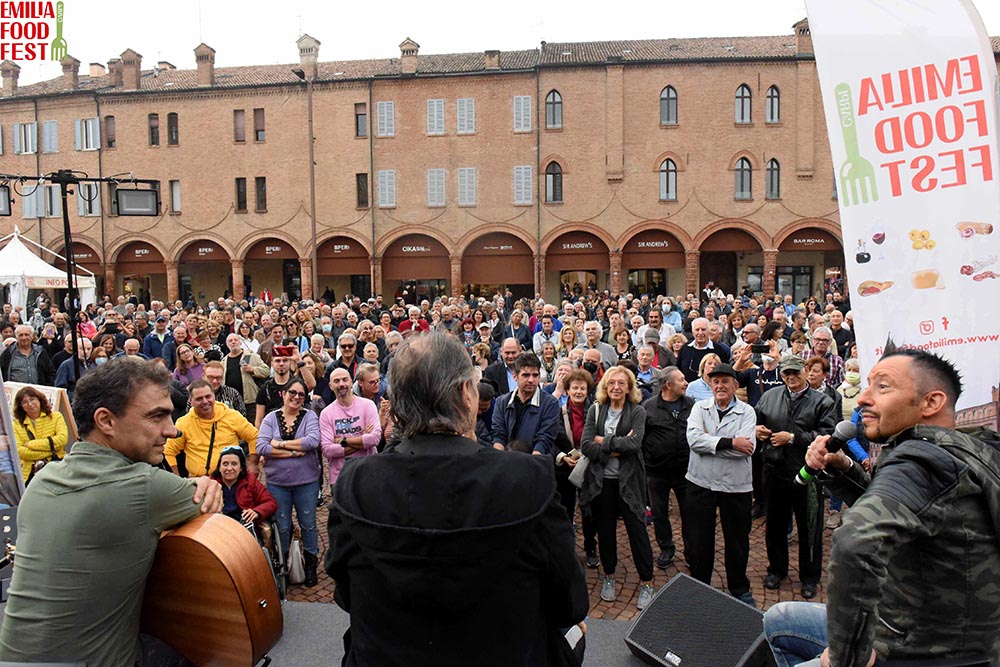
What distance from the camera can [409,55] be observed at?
105ft

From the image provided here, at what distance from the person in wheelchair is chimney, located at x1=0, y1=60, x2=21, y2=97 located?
4102cm

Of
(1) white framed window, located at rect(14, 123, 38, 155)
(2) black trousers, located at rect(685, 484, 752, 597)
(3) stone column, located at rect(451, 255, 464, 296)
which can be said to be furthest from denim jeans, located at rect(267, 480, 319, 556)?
(1) white framed window, located at rect(14, 123, 38, 155)

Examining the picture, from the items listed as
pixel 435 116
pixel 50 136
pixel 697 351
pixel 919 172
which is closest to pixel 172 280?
pixel 50 136

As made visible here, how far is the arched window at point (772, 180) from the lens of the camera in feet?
99.1

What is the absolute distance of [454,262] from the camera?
1256 inches

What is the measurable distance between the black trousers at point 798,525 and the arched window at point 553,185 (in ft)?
87.1

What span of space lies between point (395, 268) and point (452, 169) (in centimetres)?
540

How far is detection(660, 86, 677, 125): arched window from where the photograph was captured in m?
30.2

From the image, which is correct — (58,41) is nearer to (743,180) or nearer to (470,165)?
(470,165)

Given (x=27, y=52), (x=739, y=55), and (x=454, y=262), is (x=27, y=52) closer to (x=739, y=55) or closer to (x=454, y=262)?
(x=454, y=262)

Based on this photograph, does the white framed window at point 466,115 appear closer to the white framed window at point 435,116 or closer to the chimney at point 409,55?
the white framed window at point 435,116

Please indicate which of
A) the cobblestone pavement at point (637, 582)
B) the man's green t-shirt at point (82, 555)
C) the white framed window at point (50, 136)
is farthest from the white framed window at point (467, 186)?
the man's green t-shirt at point (82, 555)

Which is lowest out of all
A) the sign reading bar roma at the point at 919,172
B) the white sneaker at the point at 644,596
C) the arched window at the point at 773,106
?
the white sneaker at the point at 644,596

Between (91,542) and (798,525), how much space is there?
5.10 meters
